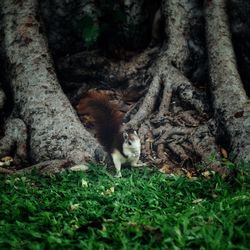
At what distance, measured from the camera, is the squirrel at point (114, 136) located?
16.7 ft

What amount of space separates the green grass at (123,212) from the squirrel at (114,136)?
24 cm

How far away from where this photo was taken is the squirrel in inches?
201

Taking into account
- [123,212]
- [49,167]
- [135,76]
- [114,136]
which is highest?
[135,76]

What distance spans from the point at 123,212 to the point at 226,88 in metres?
2.36

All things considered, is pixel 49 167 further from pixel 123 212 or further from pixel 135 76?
pixel 135 76

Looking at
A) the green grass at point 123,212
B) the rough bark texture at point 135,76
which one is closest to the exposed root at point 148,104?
the rough bark texture at point 135,76

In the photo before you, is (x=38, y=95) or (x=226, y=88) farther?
(x=38, y=95)

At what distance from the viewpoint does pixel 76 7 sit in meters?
7.23

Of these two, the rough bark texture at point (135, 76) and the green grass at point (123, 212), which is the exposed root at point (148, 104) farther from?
the green grass at point (123, 212)

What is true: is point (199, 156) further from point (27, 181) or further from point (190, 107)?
point (27, 181)

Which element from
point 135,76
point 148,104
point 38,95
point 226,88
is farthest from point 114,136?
point 135,76

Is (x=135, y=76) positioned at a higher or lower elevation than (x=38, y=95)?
higher

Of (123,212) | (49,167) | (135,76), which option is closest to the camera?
(123,212)

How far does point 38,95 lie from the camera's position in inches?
230
